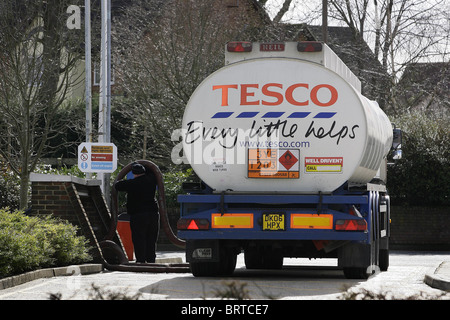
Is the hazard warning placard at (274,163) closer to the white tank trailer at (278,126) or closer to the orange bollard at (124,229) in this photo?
the white tank trailer at (278,126)

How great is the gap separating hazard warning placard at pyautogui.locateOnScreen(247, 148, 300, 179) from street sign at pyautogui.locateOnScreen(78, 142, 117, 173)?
406 inches

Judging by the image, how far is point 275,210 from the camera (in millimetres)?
12992

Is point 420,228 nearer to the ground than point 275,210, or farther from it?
nearer to the ground

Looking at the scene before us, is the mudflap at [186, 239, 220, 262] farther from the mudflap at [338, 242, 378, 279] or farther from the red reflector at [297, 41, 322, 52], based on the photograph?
the red reflector at [297, 41, 322, 52]

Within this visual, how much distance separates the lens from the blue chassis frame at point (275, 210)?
12766 mm

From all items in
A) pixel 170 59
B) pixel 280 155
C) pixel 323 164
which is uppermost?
pixel 170 59

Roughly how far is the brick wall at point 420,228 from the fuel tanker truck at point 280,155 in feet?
49.9

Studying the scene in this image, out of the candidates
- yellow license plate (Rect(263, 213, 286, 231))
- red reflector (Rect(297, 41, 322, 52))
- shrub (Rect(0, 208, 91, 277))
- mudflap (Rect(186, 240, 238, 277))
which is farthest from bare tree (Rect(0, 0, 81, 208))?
red reflector (Rect(297, 41, 322, 52))

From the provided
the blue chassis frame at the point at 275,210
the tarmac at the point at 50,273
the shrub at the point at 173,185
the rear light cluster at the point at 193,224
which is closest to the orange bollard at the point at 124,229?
the tarmac at the point at 50,273

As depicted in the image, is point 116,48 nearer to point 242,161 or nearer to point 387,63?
point 387,63

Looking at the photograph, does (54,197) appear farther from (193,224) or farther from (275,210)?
(275,210)

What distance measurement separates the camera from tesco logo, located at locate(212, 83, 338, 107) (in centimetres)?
1290

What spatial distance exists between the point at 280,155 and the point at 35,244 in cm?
347

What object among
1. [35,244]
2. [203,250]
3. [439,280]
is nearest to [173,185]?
[203,250]
